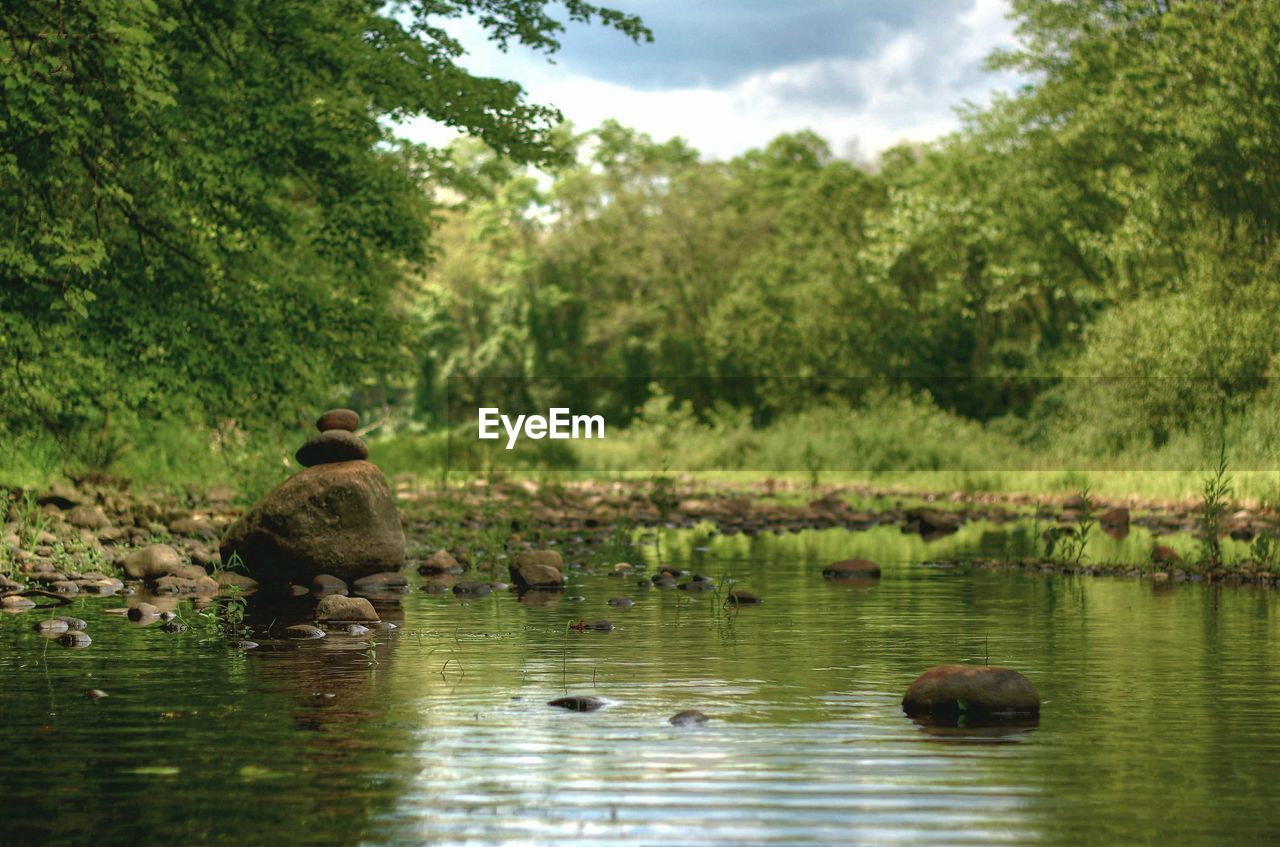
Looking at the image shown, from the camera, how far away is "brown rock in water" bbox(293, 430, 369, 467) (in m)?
15.7

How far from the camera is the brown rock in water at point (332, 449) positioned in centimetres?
1568

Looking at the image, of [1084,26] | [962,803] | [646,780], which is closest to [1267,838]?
[962,803]

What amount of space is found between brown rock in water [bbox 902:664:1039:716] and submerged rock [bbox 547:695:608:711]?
1594 mm

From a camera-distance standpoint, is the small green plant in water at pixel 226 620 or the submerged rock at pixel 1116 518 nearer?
the small green plant in water at pixel 226 620

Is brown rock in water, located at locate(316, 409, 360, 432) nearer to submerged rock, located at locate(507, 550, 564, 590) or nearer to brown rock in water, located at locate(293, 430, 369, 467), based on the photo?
brown rock in water, located at locate(293, 430, 369, 467)

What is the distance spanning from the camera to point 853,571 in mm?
16141

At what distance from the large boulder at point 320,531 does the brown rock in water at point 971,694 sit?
8.13 metres

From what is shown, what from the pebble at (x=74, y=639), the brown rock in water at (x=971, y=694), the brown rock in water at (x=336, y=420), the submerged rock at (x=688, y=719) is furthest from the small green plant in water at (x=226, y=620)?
the brown rock in water at (x=971, y=694)

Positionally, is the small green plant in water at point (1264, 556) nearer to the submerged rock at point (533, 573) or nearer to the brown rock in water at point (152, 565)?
the submerged rock at point (533, 573)

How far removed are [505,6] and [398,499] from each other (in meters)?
8.88

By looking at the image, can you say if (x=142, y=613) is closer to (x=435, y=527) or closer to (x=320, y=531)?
(x=320, y=531)

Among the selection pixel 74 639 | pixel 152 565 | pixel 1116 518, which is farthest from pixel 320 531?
pixel 1116 518

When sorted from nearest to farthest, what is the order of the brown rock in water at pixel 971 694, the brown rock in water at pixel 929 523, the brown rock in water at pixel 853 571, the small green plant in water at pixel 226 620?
the brown rock in water at pixel 971 694 < the small green plant in water at pixel 226 620 < the brown rock in water at pixel 853 571 < the brown rock in water at pixel 929 523

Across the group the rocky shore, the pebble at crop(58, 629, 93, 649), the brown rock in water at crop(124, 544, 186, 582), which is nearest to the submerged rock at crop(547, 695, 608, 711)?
the pebble at crop(58, 629, 93, 649)
